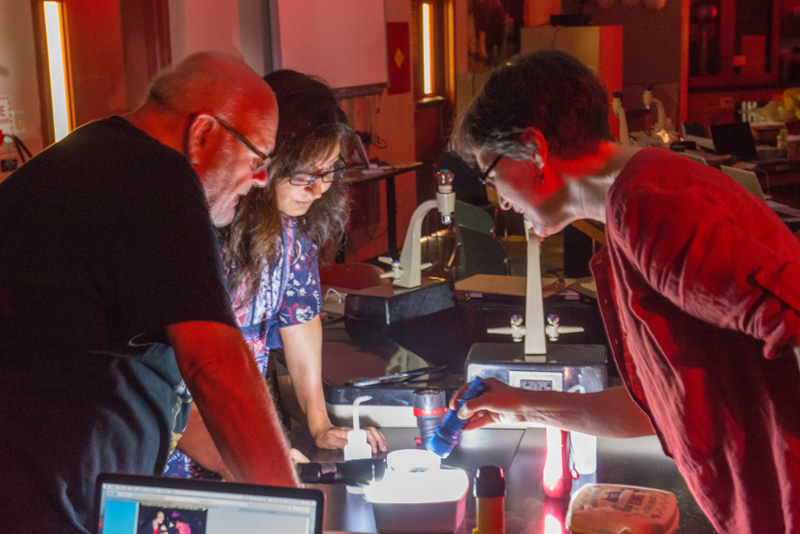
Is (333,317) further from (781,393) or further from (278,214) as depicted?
(781,393)

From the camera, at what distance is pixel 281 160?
190cm

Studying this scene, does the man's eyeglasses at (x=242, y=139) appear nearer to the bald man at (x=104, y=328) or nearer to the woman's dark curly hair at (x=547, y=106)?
the bald man at (x=104, y=328)

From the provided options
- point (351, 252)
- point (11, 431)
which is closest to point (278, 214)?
point (11, 431)

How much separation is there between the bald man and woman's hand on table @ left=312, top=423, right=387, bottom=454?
762mm

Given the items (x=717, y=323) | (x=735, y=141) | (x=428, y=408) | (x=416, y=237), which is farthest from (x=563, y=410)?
(x=735, y=141)

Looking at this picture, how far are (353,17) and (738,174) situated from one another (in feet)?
12.1

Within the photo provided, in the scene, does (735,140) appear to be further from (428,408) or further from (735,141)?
(428,408)

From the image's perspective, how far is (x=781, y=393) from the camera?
105cm

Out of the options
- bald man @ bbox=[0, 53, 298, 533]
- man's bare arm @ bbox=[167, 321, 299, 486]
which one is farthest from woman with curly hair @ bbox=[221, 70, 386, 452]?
man's bare arm @ bbox=[167, 321, 299, 486]

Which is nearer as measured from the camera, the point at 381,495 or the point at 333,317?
the point at 381,495

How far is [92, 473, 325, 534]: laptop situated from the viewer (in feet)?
3.13

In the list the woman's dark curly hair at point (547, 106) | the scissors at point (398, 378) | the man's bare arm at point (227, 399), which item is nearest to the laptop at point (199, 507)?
the man's bare arm at point (227, 399)

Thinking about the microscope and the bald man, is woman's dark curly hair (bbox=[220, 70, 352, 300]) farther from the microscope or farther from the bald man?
the bald man

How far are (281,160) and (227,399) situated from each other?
950mm
